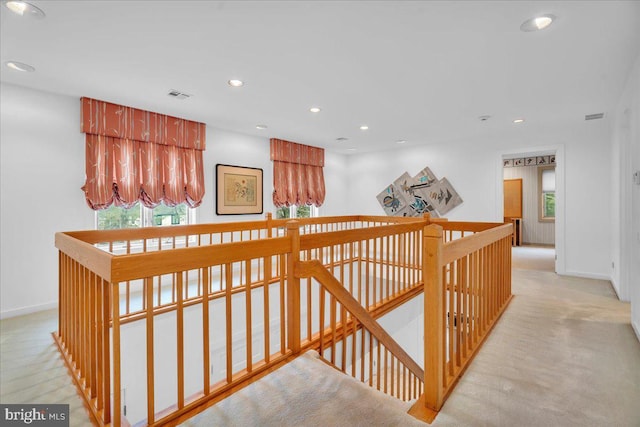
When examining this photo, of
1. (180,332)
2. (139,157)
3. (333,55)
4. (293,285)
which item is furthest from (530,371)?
(139,157)

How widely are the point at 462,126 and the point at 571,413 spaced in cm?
428

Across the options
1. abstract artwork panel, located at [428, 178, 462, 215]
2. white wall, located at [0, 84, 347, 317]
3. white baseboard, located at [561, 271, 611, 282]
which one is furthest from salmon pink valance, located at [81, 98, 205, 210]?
white baseboard, located at [561, 271, 611, 282]

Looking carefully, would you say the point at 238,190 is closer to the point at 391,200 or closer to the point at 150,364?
the point at 391,200

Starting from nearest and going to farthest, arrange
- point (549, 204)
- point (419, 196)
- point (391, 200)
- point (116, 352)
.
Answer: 1. point (116, 352)
2. point (419, 196)
3. point (391, 200)
4. point (549, 204)

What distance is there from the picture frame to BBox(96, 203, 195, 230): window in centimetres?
54

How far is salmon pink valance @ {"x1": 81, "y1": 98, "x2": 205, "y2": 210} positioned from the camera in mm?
3729

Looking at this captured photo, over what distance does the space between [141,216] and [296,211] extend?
302 centimetres

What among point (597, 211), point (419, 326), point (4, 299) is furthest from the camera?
point (597, 211)

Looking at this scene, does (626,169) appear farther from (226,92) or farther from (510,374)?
(226,92)

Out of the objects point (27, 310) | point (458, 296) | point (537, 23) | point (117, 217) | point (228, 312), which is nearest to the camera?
point (228, 312)

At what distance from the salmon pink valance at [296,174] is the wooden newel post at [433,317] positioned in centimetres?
455

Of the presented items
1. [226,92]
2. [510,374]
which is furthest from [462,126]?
[510,374]

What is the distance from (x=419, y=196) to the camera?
6527mm

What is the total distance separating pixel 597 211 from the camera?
15.3ft
